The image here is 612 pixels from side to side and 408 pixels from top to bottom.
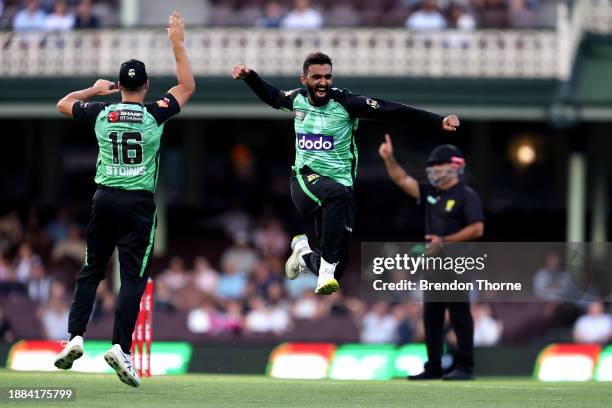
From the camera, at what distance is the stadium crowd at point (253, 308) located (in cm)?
2058

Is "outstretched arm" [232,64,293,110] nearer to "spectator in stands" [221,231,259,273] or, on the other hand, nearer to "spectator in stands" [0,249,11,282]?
"spectator in stands" [221,231,259,273]

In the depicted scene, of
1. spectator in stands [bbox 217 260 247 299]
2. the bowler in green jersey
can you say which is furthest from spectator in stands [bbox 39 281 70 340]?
the bowler in green jersey

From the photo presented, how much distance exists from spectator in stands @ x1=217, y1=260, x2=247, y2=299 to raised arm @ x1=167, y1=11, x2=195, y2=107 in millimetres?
10568

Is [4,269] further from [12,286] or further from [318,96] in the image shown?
[318,96]

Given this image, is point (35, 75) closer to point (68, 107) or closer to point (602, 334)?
point (602, 334)

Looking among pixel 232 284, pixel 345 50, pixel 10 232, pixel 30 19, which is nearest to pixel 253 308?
pixel 232 284

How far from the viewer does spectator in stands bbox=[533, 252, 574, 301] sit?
21719 millimetres

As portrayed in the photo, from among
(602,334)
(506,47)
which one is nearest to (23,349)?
(602,334)

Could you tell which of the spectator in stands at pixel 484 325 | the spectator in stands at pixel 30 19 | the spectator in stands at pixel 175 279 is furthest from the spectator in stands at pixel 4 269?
the spectator in stands at pixel 484 325

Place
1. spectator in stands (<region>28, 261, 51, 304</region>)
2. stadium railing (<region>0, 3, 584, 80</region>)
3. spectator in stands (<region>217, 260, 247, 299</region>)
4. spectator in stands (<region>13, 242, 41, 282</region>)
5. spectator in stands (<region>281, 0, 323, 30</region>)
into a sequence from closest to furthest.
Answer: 1. spectator in stands (<region>217, 260, 247, 299</region>)
2. spectator in stands (<region>28, 261, 51, 304</region>)
3. spectator in stands (<region>13, 242, 41, 282</region>)
4. stadium railing (<region>0, 3, 584, 80</region>)
5. spectator in stands (<region>281, 0, 323, 30</region>)

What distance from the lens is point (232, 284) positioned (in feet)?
75.6

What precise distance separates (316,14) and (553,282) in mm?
6395

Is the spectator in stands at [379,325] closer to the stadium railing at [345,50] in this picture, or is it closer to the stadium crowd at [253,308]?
the stadium crowd at [253,308]

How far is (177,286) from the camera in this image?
2319cm
